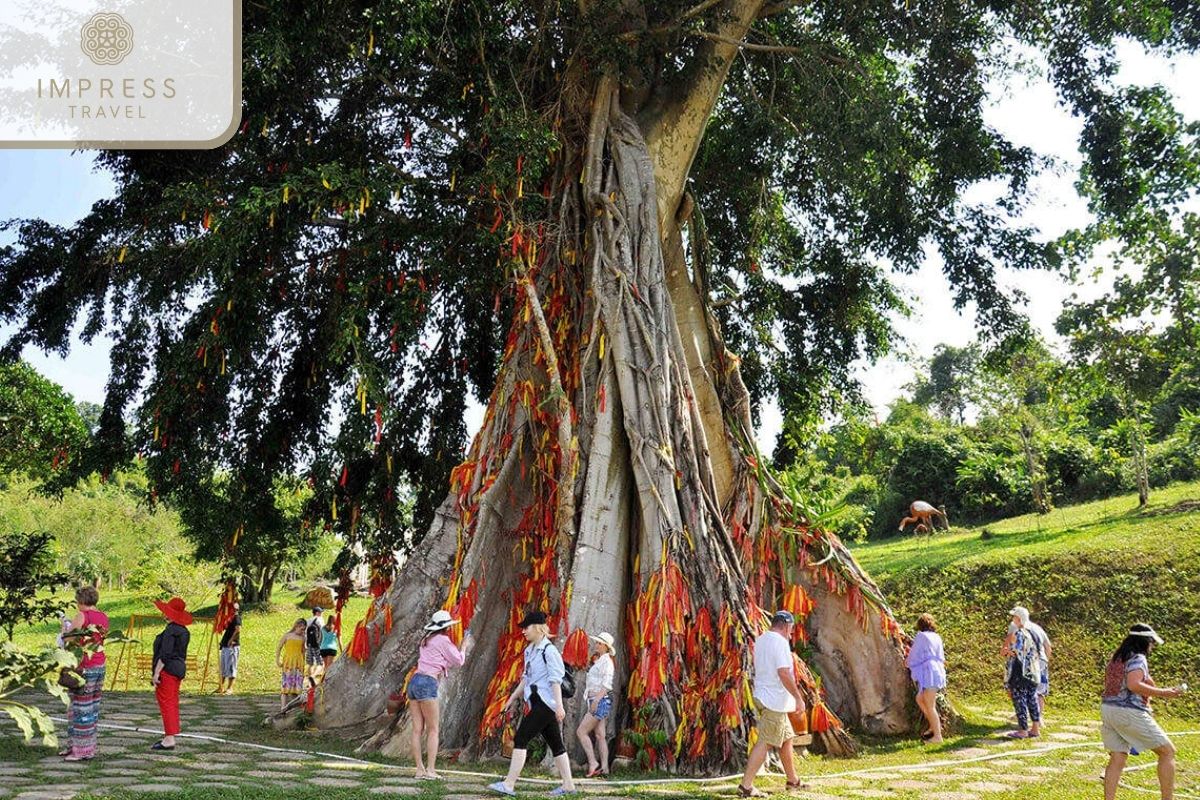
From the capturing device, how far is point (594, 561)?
779 cm

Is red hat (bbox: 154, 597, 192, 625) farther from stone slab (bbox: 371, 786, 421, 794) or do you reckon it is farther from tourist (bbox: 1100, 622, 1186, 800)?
tourist (bbox: 1100, 622, 1186, 800)

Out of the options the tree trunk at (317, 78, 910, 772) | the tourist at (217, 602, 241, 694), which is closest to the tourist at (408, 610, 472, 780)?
Result: the tree trunk at (317, 78, 910, 772)

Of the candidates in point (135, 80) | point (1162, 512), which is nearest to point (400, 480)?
point (135, 80)

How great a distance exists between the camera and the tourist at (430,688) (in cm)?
638

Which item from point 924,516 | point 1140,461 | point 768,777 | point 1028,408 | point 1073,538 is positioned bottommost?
point 768,777

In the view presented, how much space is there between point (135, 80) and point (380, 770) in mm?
5987

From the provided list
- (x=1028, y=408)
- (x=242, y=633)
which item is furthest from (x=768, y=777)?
(x=1028, y=408)

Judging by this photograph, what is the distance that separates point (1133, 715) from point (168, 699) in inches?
253

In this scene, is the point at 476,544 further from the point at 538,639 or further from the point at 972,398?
the point at 972,398

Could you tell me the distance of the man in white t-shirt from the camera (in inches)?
238

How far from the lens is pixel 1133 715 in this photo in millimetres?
5668

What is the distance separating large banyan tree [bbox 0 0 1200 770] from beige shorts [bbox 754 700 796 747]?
2.49 feet

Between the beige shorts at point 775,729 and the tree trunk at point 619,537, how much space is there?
2.42 feet

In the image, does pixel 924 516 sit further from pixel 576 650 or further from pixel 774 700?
pixel 774 700
